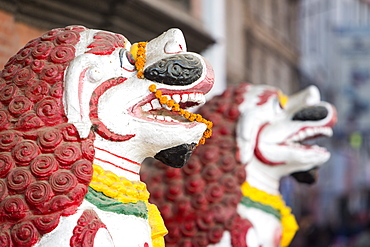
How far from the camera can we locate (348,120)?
1995cm

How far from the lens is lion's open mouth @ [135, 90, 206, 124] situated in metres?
1.74

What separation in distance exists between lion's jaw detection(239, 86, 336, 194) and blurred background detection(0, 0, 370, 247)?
51.4 inches

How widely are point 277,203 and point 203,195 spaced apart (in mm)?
427

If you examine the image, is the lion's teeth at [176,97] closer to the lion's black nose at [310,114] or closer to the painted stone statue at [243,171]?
the painted stone statue at [243,171]

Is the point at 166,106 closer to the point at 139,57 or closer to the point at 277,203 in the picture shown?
the point at 139,57

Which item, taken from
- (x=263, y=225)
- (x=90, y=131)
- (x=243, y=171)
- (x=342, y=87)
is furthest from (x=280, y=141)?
(x=342, y=87)

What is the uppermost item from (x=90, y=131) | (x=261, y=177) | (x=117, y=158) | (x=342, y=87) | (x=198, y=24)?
(x=90, y=131)

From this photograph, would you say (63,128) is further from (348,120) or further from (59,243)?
(348,120)

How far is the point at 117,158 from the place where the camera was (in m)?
1.74

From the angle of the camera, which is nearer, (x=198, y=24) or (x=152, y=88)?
(x=152, y=88)

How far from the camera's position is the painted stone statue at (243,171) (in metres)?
2.54

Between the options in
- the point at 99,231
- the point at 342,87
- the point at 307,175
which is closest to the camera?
the point at 99,231

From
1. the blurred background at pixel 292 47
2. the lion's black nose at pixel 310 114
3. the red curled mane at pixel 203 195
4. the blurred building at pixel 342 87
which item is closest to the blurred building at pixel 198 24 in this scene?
the blurred background at pixel 292 47

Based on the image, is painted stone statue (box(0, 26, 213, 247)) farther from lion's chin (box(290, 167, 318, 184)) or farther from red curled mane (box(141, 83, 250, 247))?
lion's chin (box(290, 167, 318, 184))
